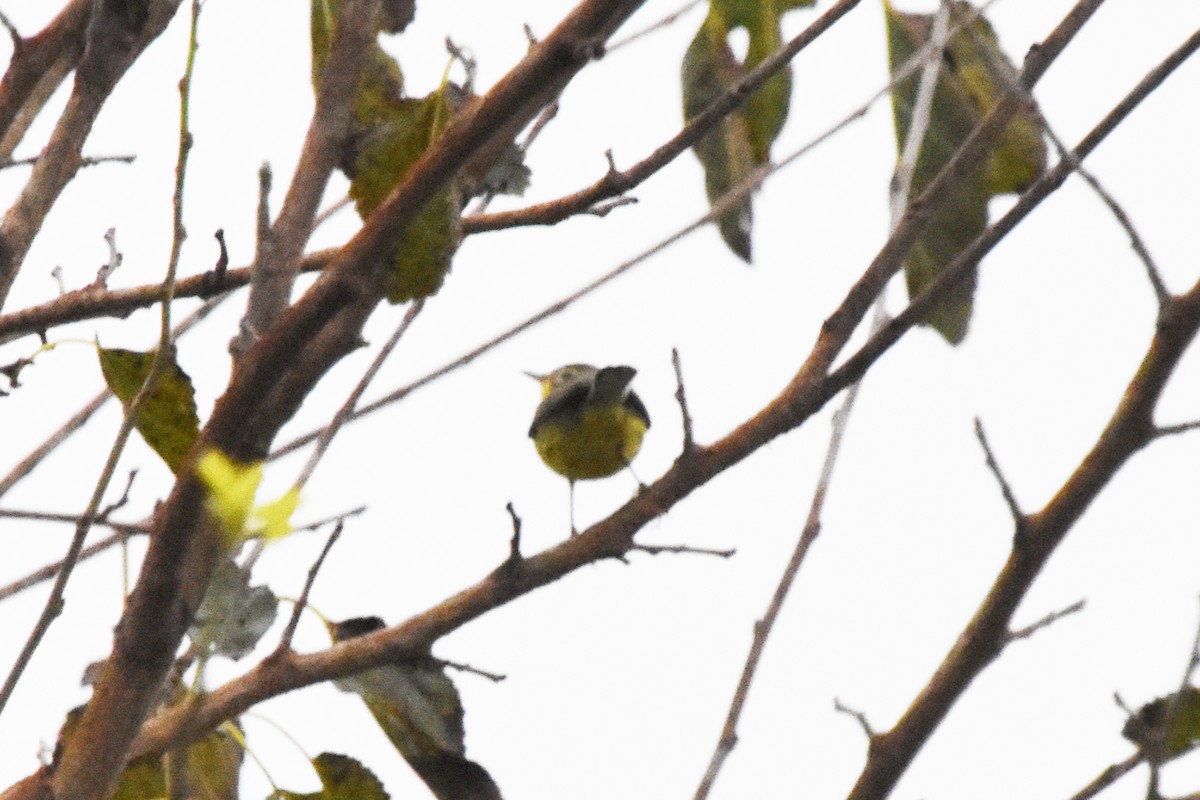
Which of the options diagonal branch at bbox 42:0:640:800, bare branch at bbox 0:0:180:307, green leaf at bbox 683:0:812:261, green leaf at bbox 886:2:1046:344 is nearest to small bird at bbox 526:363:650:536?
green leaf at bbox 683:0:812:261

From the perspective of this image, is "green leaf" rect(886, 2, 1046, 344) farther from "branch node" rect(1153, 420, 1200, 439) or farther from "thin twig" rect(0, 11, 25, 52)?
"thin twig" rect(0, 11, 25, 52)

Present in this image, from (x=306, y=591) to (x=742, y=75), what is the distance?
0.79 m

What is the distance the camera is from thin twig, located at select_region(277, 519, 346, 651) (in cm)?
104

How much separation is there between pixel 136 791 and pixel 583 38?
809 millimetres

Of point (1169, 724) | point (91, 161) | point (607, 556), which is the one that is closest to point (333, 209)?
point (91, 161)

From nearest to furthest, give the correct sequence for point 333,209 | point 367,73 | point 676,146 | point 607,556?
1. point 607,556
2. point 676,146
3. point 367,73
4. point 333,209

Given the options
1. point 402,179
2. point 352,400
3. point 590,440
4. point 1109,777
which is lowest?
point 1109,777

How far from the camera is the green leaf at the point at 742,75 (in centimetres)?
160

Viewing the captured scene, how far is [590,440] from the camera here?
2.75 m

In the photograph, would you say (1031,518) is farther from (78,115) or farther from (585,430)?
(585,430)

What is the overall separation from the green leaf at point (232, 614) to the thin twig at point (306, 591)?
2 cm

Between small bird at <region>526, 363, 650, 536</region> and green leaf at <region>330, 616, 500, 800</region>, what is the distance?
1.25m

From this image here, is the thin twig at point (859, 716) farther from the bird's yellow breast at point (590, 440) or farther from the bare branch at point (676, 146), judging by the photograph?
the bird's yellow breast at point (590, 440)

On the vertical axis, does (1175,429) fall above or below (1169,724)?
above
